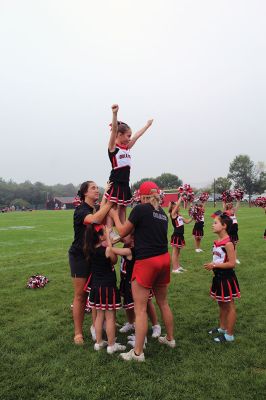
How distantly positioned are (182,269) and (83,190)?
19.2ft

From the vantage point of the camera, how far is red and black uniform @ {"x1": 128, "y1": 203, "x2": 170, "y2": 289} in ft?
15.0

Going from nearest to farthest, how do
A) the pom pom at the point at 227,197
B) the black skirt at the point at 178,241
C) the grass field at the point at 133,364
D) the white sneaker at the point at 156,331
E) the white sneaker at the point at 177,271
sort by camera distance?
1. the grass field at the point at 133,364
2. the white sneaker at the point at 156,331
3. the pom pom at the point at 227,197
4. the white sneaker at the point at 177,271
5. the black skirt at the point at 178,241

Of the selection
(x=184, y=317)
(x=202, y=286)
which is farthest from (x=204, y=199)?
(x=184, y=317)

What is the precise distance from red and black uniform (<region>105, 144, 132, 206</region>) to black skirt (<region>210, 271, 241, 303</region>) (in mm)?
1723

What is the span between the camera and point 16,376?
14.1 ft

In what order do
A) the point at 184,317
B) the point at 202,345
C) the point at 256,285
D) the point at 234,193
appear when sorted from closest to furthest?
the point at 202,345
the point at 184,317
the point at 256,285
the point at 234,193

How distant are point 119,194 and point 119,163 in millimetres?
430

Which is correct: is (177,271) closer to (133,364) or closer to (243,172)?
(133,364)

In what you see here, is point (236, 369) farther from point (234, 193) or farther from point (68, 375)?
point (234, 193)

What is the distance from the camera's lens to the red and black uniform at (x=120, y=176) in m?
5.11

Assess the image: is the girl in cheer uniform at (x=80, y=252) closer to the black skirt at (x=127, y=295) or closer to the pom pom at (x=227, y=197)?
the black skirt at (x=127, y=295)

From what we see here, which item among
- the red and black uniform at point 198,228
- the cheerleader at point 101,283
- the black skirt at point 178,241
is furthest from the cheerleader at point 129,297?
the red and black uniform at point 198,228

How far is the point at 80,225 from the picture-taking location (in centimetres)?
518

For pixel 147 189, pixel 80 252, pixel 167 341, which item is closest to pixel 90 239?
pixel 80 252
